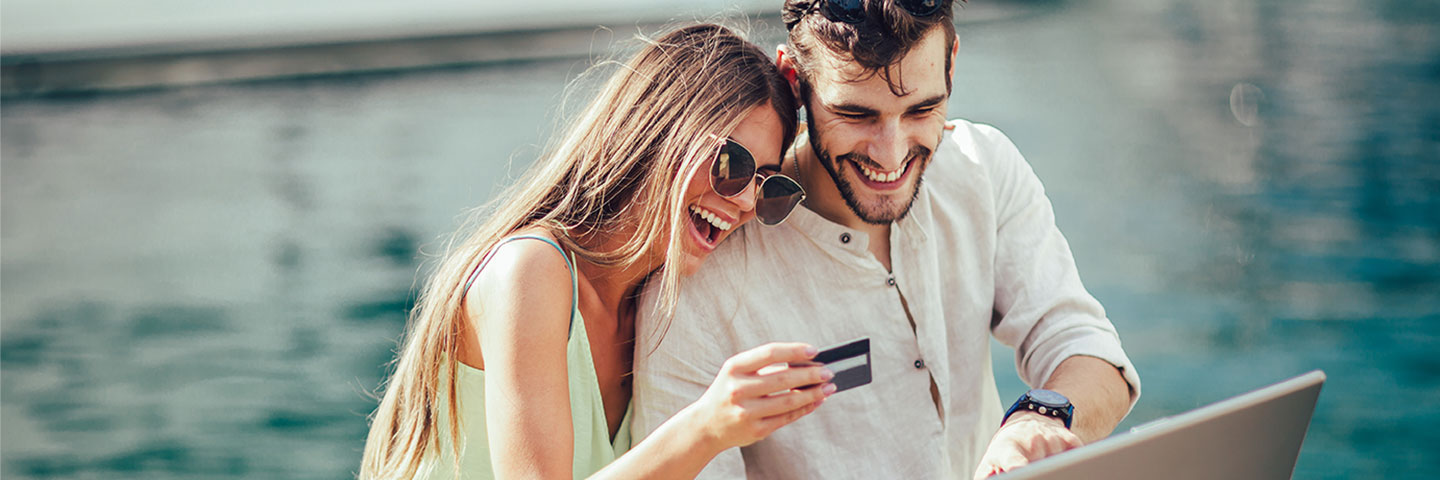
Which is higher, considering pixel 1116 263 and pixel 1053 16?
pixel 1053 16

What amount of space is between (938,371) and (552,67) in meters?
12.5

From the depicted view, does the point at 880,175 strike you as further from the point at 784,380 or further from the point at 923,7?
the point at 784,380

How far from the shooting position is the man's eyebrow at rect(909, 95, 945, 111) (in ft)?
5.50

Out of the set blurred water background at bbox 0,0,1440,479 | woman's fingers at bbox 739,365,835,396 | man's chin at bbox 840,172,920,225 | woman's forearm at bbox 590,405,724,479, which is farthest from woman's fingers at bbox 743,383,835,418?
blurred water background at bbox 0,0,1440,479

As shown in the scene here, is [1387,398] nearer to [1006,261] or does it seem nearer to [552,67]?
[1006,261]

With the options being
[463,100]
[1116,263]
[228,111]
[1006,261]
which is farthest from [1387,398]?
[228,111]

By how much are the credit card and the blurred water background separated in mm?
5064

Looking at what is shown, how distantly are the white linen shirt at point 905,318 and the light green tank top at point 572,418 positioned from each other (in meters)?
0.06

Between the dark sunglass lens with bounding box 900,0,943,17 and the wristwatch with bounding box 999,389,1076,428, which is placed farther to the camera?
the dark sunglass lens with bounding box 900,0,943,17

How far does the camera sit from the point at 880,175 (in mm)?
1717

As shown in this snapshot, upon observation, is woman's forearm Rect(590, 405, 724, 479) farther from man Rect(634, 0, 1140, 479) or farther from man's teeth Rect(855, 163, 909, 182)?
man's teeth Rect(855, 163, 909, 182)

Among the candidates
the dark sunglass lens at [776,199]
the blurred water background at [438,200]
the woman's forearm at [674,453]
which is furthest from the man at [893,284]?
the blurred water background at [438,200]

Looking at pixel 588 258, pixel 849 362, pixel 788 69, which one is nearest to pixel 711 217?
pixel 588 258

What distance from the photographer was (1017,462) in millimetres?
1329
